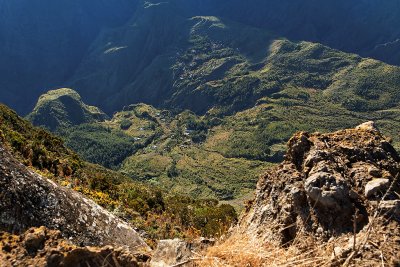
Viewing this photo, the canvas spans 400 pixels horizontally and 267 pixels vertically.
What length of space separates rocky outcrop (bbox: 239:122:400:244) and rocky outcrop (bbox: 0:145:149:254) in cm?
334

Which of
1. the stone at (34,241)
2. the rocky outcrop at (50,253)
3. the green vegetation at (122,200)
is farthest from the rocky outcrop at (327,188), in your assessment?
the green vegetation at (122,200)

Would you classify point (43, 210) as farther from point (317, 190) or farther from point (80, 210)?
point (317, 190)

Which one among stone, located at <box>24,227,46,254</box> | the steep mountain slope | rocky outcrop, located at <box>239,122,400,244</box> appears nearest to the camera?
the steep mountain slope

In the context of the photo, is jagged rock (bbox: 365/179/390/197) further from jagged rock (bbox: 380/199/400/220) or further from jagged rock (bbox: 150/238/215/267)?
jagged rock (bbox: 150/238/215/267)

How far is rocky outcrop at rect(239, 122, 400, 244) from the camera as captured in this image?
6.00 m

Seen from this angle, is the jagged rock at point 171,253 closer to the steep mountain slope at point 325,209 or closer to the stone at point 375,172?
the steep mountain slope at point 325,209

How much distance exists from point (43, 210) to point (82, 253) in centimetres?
361

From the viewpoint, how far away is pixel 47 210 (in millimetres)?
8758

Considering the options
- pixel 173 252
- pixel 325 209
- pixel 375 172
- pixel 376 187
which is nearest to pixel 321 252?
pixel 325 209

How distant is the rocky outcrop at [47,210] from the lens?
26.4 feet

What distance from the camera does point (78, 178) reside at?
19.7 metres

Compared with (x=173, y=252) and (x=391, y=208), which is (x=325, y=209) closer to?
(x=391, y=208)

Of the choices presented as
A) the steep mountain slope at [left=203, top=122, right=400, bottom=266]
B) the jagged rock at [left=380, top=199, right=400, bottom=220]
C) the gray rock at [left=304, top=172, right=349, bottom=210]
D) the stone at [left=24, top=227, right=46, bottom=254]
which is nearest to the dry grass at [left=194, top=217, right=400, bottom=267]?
the steep mountain slope at [left=203, top=122, right=400, bottom=266]

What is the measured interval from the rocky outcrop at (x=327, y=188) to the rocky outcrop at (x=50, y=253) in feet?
8.09
